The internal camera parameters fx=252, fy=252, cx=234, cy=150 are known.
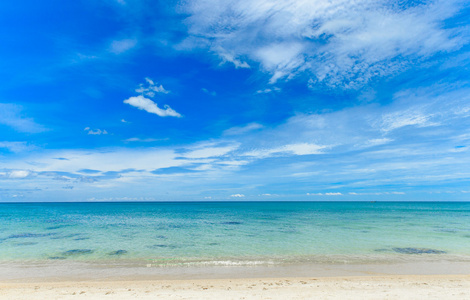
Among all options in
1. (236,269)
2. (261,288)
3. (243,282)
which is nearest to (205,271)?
(236,269)

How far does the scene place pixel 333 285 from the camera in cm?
1257

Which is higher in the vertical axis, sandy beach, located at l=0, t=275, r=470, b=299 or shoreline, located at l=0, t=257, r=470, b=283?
sandy beach, located at l=0, t=275, r=470, b=299

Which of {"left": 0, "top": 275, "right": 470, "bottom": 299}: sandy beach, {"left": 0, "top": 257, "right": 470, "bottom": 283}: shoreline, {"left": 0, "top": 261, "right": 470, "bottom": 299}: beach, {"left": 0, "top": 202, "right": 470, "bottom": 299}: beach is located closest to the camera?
{"left": 0, "top": 275, "right": 470, "bottom": 299}: sandy beach

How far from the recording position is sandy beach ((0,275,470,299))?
10.8 metres

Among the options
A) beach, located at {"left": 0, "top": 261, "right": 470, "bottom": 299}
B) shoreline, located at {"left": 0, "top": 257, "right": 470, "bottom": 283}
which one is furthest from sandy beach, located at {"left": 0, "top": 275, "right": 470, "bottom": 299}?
shoreline, located at {"left": 0, "top": 257, "right": 470, "bottom": 283}

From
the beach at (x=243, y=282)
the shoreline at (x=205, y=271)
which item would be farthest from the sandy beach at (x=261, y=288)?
the shoreline at (x=205, y=271)

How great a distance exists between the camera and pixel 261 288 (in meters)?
12.1

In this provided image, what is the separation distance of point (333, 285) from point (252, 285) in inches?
159

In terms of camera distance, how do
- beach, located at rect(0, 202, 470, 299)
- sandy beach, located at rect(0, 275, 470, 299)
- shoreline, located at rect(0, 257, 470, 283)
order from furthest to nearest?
shoreline, located at rect(0, 257, 470, 283) → beach, located at rect(0, 202, 470, 299) → sandy beach, located at rect(0, 275, 470, 299)

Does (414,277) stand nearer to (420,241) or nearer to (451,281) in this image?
(451,281)

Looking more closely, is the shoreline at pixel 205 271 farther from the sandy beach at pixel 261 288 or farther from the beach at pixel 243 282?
the sandy beach at pixel 261 288

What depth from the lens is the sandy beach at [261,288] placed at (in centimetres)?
1080

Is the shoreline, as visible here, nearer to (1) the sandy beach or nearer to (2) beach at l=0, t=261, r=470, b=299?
(2) beach at l=0, t=261, r=470, b=299

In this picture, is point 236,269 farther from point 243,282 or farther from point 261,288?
point 261,288
